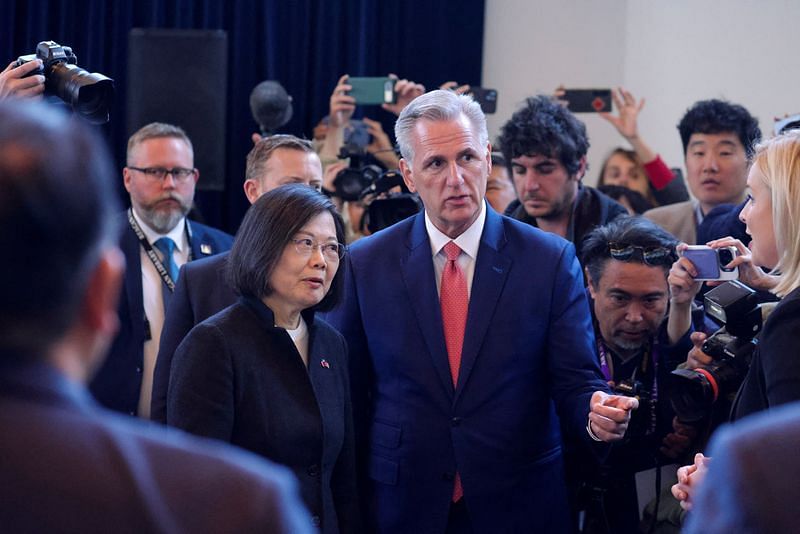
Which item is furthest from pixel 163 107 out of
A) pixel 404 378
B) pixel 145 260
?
pixel 404 378

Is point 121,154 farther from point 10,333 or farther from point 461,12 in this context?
point 10,333

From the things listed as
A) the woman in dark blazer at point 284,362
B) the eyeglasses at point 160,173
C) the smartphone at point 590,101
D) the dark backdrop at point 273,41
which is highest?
the dark backdrop at point 273,41

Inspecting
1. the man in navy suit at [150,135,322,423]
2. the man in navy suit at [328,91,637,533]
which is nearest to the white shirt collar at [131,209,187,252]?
the man in navy suit at [150,135,322,423]

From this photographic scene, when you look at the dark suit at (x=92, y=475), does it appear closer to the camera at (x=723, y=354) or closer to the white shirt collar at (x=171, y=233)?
the camera at (x=723, y=354)

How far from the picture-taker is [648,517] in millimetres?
2623

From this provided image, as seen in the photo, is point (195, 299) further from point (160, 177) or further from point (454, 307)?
point (160, 177)

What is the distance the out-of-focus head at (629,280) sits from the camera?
2.88 metres

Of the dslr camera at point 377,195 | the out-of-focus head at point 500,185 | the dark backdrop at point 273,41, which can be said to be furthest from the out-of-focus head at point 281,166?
the dark backdrop at point 273,41

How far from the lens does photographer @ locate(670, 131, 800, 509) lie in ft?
5.10

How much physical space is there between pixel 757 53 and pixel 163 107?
293 centimetres

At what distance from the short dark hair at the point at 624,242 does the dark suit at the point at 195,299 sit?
98 centimetres

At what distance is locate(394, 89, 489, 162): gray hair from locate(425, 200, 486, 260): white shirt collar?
20 centimetres

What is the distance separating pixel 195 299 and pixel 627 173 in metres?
2.61

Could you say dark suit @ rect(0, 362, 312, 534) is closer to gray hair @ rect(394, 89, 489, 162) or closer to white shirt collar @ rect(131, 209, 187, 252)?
gray hair @ rect(394, 89, 489, 162)
